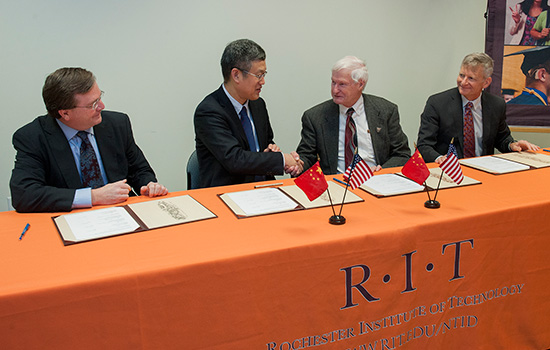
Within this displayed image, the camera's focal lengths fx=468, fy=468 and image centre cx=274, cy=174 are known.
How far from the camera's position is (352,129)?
317 cm

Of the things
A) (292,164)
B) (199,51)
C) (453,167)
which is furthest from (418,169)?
(199,51)

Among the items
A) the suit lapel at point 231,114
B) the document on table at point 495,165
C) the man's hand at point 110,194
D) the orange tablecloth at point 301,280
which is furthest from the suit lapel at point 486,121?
the man's hand at point 110,194

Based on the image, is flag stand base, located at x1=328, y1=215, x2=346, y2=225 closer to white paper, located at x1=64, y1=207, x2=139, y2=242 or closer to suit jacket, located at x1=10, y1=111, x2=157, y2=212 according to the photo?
white paper, located at x1=64, y1=207, x2=139, y2=242

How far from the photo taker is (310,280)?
64.7 inches

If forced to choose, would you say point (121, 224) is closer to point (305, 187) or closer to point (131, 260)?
point (131, 260)

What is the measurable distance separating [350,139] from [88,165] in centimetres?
167

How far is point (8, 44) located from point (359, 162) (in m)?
2.70

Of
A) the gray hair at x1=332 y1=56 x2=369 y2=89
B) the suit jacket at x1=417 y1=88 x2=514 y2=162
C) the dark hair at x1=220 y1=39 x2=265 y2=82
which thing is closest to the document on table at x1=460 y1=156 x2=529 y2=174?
the suit jacket at x1=417 y1=88 x2=514 y2=162

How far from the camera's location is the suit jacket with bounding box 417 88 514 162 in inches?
134

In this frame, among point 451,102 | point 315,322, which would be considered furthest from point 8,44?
point 451,102

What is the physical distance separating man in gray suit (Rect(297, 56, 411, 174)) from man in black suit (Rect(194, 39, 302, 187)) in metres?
0.44

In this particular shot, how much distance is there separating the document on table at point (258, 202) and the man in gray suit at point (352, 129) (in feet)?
3.40

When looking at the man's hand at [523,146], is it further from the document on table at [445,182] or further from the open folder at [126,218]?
the open folder at [126,218]

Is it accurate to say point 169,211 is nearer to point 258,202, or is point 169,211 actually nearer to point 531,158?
point 258,202
